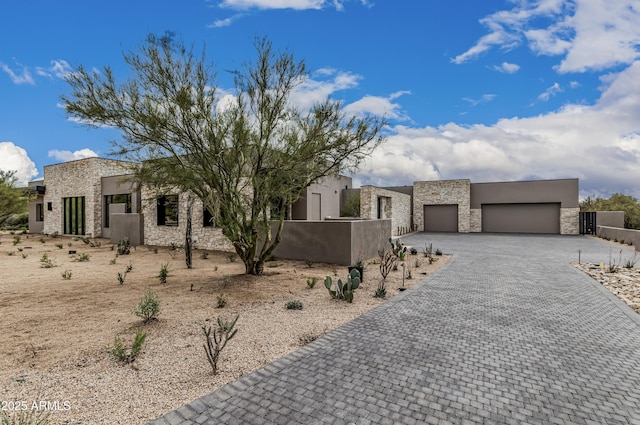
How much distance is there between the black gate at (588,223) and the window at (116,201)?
1285 inches

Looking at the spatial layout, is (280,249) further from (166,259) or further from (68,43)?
(68,43)

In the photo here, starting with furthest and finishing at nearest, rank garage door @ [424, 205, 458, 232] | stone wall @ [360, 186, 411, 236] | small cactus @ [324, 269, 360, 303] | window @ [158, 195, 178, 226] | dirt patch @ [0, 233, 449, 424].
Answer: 1. garage door @ [424, 205, 458, 232]
2. stone wall @ [360, 186, 411, 236]
3. window @ [158, 195, 178, 226]
4. small cactus @ [324, 269, 360, 303]
5. dirt patch @ [0, 233, 449, 424]

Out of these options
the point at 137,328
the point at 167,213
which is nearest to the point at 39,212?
the point at 167,213

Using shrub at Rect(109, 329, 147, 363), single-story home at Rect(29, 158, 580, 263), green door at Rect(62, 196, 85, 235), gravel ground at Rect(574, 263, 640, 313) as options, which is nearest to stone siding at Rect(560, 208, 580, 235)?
single-story home at Rect(29, 158, 580, 263)

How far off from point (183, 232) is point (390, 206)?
1427 centimetres

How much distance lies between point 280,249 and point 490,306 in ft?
28.3

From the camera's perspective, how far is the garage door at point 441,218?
1080 inches

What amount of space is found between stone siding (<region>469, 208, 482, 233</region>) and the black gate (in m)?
6.82

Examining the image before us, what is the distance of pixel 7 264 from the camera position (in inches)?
469

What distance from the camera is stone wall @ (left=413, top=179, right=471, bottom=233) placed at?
26.6 meters

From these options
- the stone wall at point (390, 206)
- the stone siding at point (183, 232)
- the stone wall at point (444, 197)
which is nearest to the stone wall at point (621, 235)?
the stone wall at point (444, 197)

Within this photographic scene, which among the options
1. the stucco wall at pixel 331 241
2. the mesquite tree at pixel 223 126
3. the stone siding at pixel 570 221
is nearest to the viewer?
the mesquite tree at pixel 223 126

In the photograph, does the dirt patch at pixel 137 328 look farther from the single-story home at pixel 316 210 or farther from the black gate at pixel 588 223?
the black gate at pixel 588 223

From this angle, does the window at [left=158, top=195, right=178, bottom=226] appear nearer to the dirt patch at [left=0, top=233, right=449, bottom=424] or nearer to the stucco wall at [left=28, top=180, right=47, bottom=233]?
the dirt patch at [left=0, top=233, right=449, bottom=424]
